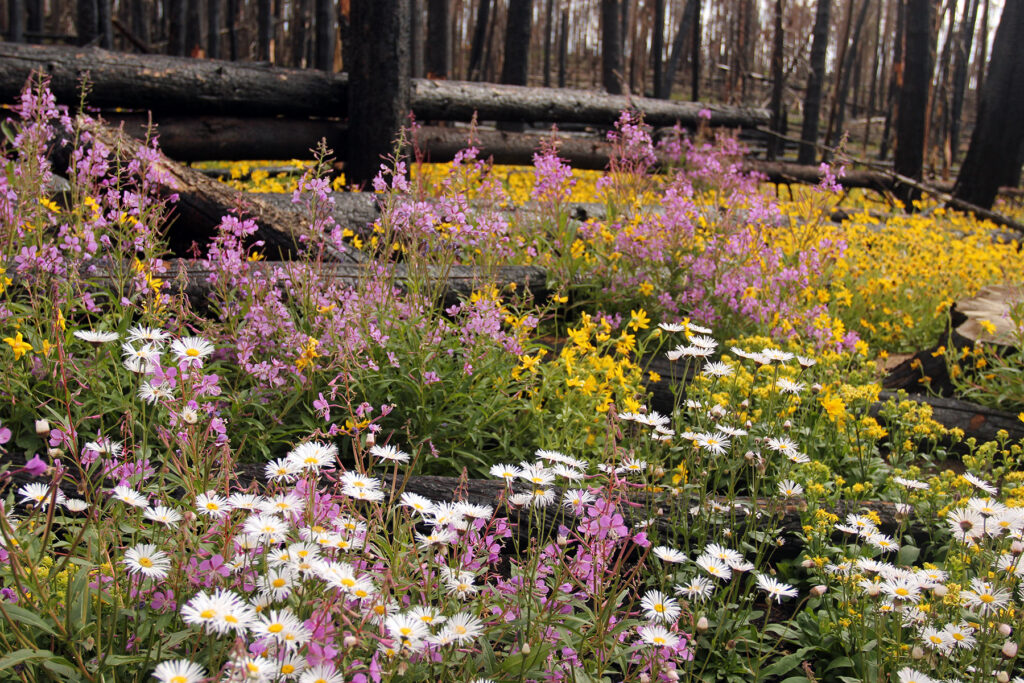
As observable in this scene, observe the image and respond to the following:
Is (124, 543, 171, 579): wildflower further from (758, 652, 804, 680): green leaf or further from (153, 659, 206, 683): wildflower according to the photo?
(758, 652, 804, 680): green leaf

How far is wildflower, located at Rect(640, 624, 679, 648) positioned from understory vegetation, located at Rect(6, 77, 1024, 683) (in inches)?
0.6

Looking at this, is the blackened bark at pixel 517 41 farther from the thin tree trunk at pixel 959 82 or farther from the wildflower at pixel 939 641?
the thin tree trunk at pixel 959 82

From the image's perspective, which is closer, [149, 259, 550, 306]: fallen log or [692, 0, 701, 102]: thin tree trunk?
[149, 259, 550, 306]: fallen log

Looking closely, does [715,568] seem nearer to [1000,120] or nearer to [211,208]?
[211,208]

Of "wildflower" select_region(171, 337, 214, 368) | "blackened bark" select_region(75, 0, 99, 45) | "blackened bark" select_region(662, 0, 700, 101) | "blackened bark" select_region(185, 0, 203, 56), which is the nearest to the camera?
"wildflower" select_region(171, 337, 214, 368)

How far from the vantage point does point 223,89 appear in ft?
22.1

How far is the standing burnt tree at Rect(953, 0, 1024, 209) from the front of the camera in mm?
11016

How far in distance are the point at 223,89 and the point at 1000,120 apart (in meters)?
10.4

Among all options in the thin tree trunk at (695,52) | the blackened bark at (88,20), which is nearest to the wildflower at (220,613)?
the blackened bark at (88,20)

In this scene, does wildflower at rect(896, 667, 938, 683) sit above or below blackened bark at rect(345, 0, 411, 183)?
below

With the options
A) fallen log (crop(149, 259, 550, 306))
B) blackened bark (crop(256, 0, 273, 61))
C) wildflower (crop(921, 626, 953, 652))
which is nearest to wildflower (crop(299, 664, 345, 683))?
wildflower (crop(921, 626, 953, 652))

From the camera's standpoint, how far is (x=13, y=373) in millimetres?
2561

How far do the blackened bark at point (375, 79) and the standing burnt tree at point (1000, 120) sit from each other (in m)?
8.84

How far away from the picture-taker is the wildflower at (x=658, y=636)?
1572 millimetres
